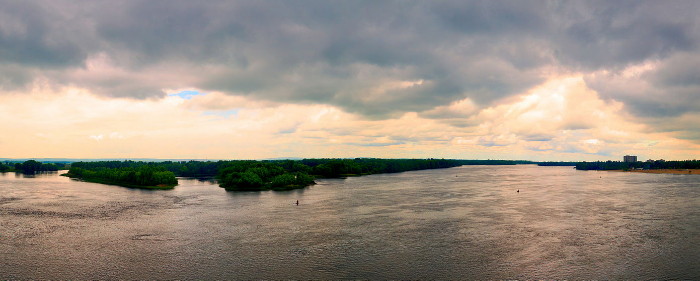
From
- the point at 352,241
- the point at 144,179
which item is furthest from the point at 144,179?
the point at 352,241

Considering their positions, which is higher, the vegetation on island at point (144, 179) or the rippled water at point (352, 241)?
the vegetation on island at point (144, 179)

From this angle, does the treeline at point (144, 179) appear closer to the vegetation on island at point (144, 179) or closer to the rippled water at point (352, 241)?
the vegetation on island at point (144, 179)

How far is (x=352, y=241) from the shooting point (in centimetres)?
5294

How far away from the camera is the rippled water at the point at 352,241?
41.3 meters

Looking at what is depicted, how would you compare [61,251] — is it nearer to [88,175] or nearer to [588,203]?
[588,203]

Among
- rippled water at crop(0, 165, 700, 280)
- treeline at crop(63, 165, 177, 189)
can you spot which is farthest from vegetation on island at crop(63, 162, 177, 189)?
rippled water at crop(0, 165, 700, 280)

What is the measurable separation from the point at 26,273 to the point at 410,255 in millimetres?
38578

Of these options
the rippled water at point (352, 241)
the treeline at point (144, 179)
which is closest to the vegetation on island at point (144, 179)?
the treeline at point (144, 179)

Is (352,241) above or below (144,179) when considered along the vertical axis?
below

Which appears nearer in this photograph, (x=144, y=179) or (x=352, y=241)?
(x=352, y=241)

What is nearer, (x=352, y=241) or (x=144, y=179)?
(x=352, y=241)

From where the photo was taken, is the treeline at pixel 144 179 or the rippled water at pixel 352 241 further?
the treeline at pixel 144 179

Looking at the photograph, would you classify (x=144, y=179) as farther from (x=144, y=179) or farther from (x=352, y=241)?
(x=352, y=241)

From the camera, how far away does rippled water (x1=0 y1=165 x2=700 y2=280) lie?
1625 inches
